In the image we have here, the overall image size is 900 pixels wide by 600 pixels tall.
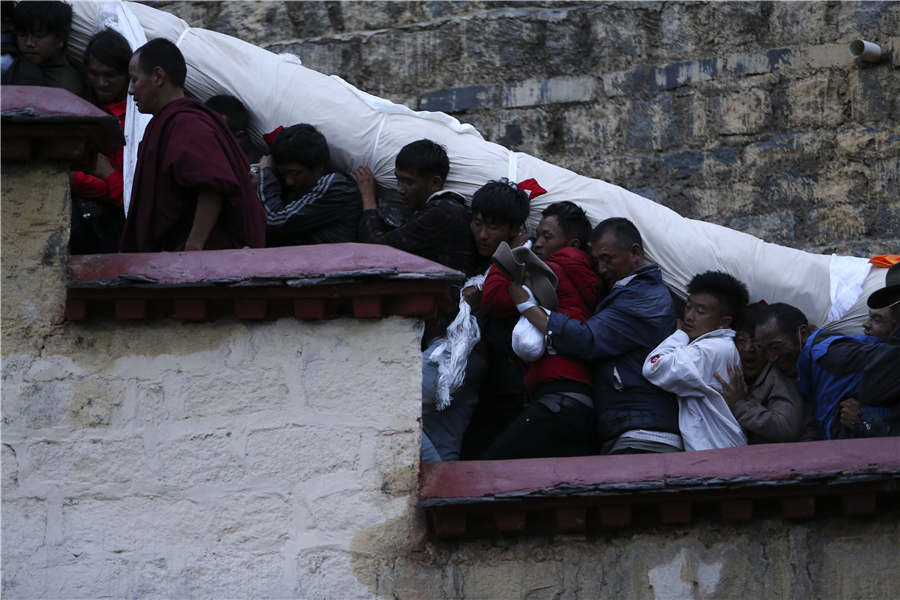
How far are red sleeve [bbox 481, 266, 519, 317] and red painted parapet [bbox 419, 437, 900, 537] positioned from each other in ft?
2.57

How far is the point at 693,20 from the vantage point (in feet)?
26.2

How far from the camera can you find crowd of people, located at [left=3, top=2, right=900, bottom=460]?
192 inches

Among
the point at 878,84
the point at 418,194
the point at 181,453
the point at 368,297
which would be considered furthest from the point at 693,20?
the point at 181,453

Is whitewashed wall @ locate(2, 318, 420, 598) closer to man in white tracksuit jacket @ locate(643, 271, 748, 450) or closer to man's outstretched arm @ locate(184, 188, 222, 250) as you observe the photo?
man's outstretched arm @ locate(184, 188, 222, 250)

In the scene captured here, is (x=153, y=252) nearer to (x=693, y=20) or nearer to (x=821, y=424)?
(x=821, y=424)

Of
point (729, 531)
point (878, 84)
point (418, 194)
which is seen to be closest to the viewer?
point (729, 531)

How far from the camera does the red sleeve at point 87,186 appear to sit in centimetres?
555

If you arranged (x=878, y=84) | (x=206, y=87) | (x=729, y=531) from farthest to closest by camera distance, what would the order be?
(x=878, y=84)
(x=206, y=87)
(x=729, y=531)

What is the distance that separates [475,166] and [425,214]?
1.76 feet

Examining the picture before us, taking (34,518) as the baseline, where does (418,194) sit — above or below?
above

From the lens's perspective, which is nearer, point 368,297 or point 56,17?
point 368,297

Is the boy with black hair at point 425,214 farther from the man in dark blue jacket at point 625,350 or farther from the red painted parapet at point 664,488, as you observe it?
the red painted parapet at point 664,488

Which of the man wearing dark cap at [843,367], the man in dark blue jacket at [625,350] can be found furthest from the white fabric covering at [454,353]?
the man wearing dark cap at [843,367]

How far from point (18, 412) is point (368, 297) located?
49.2 inches
